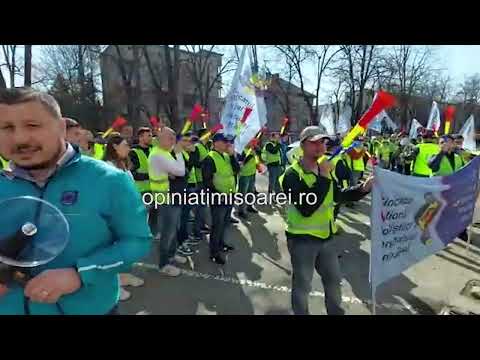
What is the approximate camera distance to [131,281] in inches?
181

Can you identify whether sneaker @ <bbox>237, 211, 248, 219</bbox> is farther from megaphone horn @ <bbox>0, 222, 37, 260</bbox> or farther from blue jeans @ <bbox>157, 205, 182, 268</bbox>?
megaphone horn @ <bbox>0, 222, 37, 260</bbox>

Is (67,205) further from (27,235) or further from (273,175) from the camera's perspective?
(273,175)

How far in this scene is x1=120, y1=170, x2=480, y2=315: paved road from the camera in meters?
3.91

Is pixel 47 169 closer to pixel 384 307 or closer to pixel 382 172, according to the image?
pixel 382 172

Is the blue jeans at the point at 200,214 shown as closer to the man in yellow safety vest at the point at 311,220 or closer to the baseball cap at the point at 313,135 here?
the man in yellow safety vest at the point at 311,220

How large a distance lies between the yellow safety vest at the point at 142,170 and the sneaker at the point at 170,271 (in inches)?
54.6

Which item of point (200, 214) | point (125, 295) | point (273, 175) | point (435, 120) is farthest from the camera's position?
point (435, 120)

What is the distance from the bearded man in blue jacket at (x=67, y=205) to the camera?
4.69ft

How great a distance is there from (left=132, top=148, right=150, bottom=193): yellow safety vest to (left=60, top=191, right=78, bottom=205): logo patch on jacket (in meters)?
4.22

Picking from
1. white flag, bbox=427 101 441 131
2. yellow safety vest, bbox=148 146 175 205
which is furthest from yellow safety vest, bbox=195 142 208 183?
white flag, bbox=427 101 441 131

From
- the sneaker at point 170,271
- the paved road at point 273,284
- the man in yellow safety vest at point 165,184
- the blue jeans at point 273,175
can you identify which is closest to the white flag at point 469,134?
the paved road at point 273,284

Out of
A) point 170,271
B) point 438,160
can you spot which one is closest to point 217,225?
point 170,271

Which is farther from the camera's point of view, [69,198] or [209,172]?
[209,172]

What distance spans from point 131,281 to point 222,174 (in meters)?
1.97
